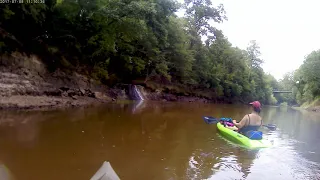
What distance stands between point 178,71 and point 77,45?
53.6ft

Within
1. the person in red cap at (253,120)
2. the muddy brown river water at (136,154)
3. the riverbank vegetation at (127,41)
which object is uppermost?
the riverbank vegetation at (127,41)

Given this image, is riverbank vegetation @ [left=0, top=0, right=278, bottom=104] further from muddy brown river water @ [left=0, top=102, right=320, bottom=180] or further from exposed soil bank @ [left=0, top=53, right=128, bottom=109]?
muddy brown river water @ [left=0, top=102, right=320, bottom=180]

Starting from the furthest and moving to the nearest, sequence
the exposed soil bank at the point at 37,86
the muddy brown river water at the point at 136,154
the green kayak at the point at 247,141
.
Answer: the exposed soil bank at the point at 37,86 < the green kayak at the point at 247,141 < the muddy brown river water at the point at 136,154

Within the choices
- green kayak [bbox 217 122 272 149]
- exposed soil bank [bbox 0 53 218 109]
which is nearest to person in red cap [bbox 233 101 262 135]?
green kayak [bbox 217 122 272 149]

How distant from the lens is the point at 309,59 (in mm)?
46406

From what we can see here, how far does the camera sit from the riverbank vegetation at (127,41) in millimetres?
14570

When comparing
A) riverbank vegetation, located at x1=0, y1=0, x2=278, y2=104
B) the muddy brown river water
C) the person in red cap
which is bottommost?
the muddy brown river water

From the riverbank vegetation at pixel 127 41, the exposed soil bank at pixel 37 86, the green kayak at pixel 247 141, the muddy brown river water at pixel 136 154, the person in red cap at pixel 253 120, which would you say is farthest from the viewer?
the riverbank vegetation at pixel 127 41

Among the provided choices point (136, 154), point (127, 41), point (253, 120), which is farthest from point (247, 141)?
point (127, 41)

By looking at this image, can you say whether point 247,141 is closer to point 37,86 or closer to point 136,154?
point 136,154

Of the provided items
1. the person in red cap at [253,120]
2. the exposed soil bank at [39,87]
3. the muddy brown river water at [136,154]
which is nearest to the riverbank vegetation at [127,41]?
the exposed soil bank at [39,87]

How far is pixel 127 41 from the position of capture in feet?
71.8

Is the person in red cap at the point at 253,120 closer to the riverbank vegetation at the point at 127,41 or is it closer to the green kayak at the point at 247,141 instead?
the green kayak at the point at 247,141

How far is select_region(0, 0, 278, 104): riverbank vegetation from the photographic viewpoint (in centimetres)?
1457
